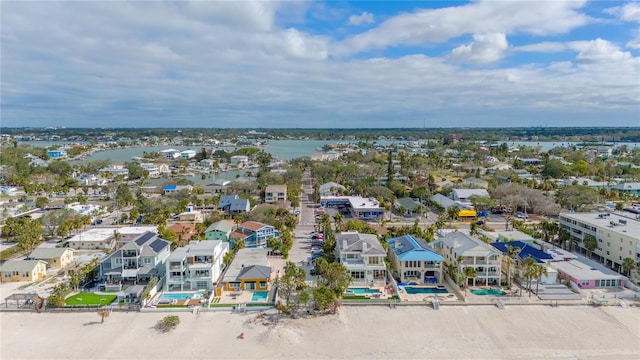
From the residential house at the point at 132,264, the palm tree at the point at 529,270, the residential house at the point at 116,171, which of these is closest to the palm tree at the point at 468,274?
the palm tree at the point at 529,270

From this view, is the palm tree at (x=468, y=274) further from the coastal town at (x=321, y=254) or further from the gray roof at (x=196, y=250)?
the gray roof at (x=196, y=250)

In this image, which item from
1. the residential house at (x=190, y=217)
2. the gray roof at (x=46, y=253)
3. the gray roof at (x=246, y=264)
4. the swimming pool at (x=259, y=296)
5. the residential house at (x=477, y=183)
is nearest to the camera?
the swimming pool at (x=259, y=296)

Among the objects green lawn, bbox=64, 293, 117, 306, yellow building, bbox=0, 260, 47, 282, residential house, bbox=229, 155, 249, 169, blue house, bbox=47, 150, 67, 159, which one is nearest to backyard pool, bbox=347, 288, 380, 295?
green lawn, bbox=64, 293, 117, 306

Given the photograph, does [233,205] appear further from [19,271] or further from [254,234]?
[19,271]

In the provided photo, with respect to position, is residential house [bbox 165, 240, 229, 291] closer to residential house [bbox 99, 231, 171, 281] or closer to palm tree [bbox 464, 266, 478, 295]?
residential house [bbox 99, 231, 171, 281]

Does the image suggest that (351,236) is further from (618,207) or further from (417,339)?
(618,207)

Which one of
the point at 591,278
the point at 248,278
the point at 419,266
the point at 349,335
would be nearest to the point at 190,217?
the point at 248,278
